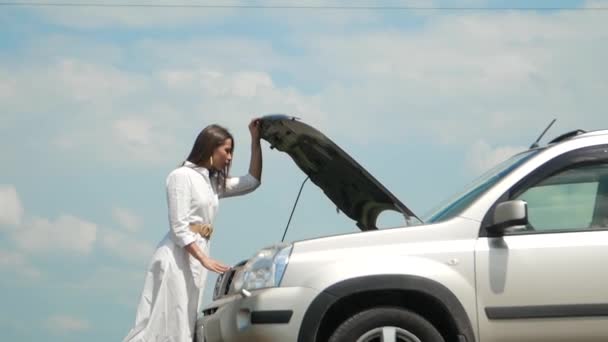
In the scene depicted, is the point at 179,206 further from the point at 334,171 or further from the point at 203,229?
the point at 334,171

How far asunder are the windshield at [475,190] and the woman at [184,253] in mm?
1445

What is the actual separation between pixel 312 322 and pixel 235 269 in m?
1.00

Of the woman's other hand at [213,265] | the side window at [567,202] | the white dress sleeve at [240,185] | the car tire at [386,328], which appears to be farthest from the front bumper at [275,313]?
the white dress sleeve at [240,185]

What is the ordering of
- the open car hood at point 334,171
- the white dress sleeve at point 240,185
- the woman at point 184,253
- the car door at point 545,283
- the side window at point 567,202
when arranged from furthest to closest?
1. the white dress sleeve at point 240,185
2. the woman at point 184,253
3. the open car hood at point 334,171
4. the side window at point 567,202
5. the car door at point 545,283

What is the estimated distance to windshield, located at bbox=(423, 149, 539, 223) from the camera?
307 inches

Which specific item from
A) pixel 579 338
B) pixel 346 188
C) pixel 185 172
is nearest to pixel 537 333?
pixel 579 338

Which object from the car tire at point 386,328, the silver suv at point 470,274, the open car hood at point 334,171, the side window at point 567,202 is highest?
the open car hood at point 334,171

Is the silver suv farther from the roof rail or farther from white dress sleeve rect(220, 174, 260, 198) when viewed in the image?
white dress sleeve rect(220, 174, 260, 198)

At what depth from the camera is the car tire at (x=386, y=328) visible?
7.34 metres

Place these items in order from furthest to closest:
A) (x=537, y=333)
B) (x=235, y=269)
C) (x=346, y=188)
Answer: (x=346, y=188) → (x=235, y=269) → (x=537, y=333)

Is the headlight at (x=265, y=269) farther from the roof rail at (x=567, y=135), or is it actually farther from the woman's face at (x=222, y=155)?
the roof rail at (x=567, y=135)

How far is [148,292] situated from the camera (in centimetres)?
860

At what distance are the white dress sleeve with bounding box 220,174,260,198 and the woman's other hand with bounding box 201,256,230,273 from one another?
78 centimetres

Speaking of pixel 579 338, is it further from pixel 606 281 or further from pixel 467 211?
pixel 467 211
